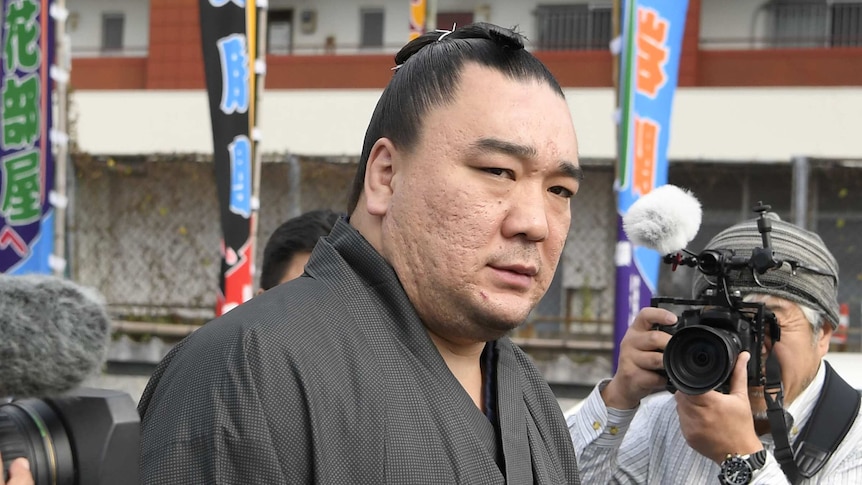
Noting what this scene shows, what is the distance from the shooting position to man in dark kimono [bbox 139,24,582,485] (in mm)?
1050

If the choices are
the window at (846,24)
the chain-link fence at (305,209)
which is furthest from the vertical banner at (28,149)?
the window at (846,24)

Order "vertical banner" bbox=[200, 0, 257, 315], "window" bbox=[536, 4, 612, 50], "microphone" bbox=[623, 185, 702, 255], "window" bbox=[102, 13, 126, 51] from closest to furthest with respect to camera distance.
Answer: "microphone" bbox=[623, 185, 702, 255]
"vertical banner" bbox=[200, 0, 257, 315]
"window" bbox=[536, 4, 612, 50]
"window" bbox=[102, 13, 126, 51]

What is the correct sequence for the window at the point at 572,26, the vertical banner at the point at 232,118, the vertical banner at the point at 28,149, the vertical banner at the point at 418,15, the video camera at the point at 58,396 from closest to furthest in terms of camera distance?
the video camera at the point at 58,396
the vertical banner at the point at 232,118
the vertical banner at the point at 28,149
the vertical banner at the point at 418,15
the window at the point at 572,26

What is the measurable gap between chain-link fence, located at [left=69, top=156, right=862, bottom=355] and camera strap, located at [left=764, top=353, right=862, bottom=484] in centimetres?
462

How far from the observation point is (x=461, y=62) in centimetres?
126

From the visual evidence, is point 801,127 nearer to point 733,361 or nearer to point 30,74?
point 30,74

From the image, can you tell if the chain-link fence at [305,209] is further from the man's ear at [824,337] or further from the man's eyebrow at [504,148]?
the man's eyebrow at [504,148]

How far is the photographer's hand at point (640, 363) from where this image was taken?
81.0 inches

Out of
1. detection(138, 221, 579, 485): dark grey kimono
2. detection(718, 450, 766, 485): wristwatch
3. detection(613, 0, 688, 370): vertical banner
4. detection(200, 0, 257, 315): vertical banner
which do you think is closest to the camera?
detection(138, 221, 579, 485): dark grey kimono

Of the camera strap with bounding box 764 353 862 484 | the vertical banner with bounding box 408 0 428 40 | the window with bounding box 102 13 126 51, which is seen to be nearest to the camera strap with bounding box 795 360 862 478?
the camera strap with bounding box 764 353 862 484

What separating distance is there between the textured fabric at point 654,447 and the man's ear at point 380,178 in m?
1.08

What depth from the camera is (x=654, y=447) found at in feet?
7.35

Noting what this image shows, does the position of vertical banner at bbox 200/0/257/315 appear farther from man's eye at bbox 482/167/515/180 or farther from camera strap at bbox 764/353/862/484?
man's eye at bbox 482/167/515/180

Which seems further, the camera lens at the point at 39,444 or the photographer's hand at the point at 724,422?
the photographer's hand at the point at 724,422
